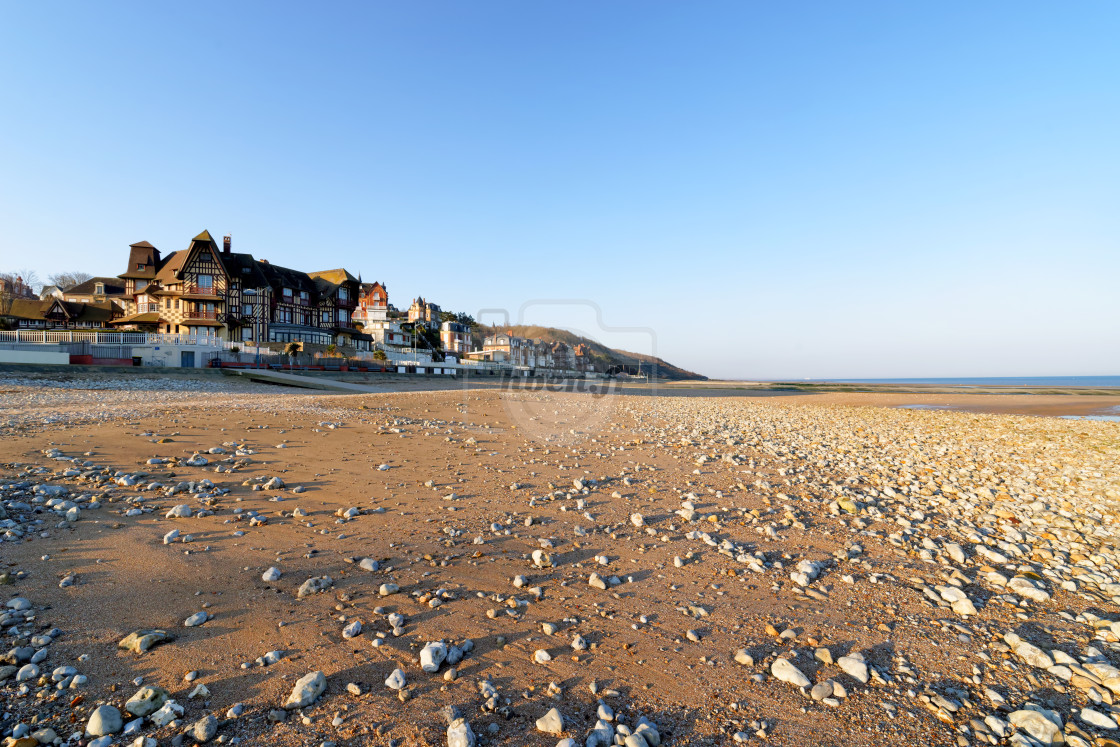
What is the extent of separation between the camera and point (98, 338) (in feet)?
119

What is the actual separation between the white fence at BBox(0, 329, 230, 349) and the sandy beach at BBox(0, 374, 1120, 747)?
1374 inches

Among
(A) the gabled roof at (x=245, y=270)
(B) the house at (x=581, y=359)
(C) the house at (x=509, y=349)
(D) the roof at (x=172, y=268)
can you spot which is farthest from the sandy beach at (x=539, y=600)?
(B) the house at (x=581, y=359)

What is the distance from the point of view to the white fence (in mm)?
33794

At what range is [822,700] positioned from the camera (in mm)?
3590

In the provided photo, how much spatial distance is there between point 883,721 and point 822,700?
1.26ft

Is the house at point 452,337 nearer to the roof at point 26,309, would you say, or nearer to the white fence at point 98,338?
the roof at point 26,309

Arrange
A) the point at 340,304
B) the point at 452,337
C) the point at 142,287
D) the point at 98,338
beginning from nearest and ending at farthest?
1. the point at 98,338
2. the point at 142,287
3. the point at 340,304
4. the point at 452,337

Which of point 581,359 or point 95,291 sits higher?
point 95,291

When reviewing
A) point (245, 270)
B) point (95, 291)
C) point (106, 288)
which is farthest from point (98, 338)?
point (95, 291)

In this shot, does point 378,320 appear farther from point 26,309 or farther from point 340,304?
point 26,309

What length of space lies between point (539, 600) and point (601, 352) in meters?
169

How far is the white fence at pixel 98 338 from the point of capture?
3379 centimetres

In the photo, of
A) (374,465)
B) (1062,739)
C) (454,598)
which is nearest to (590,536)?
(454,598)

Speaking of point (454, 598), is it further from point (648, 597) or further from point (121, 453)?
point (121, 453)
